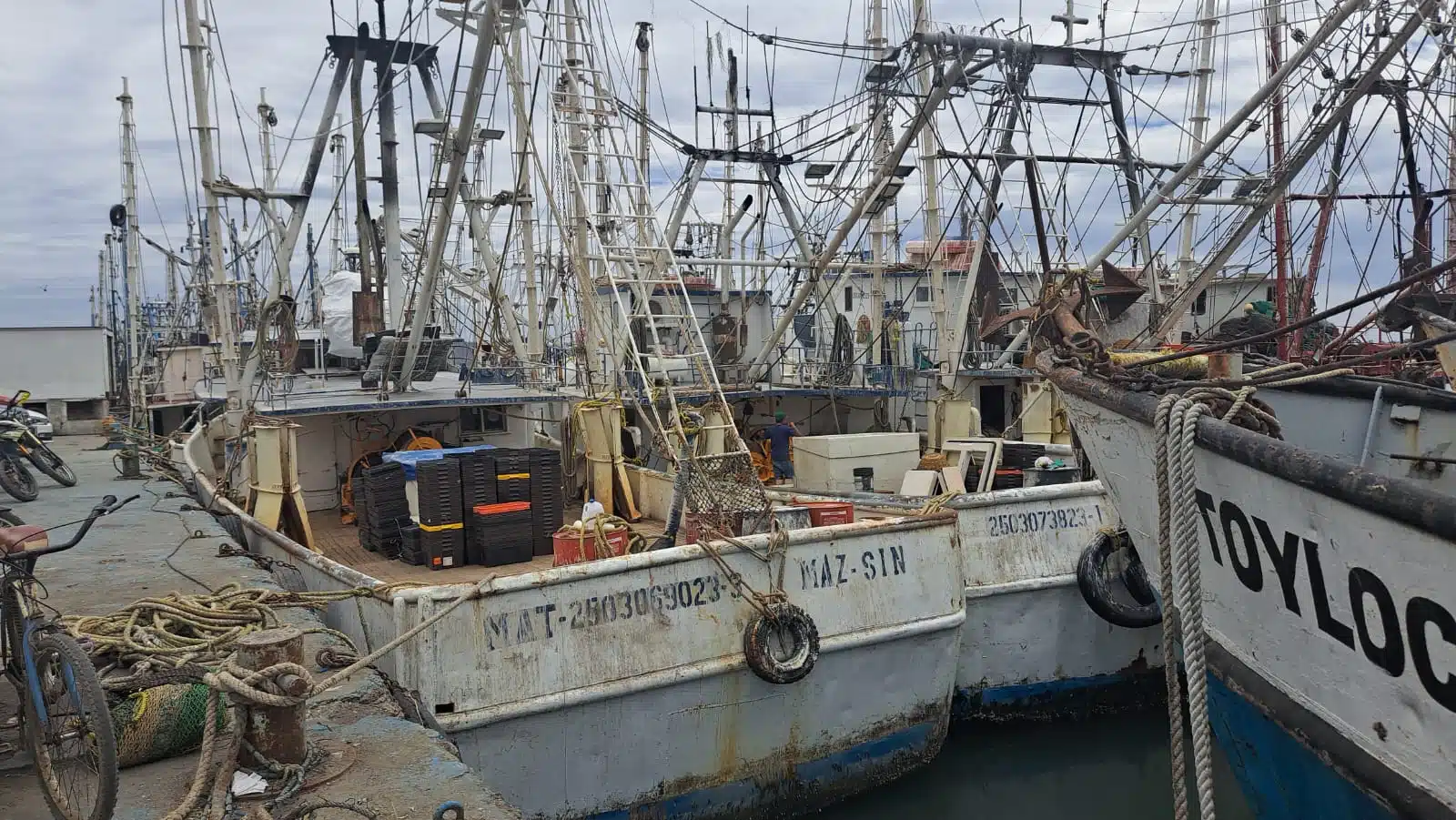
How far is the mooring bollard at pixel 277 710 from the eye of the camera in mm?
3924

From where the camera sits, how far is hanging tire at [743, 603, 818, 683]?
7.00m

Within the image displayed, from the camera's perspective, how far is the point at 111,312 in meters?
40.2

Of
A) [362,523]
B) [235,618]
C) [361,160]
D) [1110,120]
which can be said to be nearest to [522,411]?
[362,523]

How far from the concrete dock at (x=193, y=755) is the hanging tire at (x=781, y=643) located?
8.01 feet

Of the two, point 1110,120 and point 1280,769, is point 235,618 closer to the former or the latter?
point 1280,769

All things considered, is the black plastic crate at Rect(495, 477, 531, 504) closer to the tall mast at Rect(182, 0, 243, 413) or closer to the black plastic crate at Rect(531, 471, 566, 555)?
the black plastic crate at Rect(531, 471, 566, 555)

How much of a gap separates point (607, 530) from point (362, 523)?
3.27 m

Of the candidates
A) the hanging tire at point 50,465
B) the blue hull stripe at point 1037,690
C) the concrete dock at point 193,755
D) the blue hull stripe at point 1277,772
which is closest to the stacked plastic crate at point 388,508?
the concrete dock at point 193,755

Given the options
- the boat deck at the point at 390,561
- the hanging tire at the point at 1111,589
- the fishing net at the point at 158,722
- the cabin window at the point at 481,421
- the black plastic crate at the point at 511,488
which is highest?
the cabin window at the point at 481,421

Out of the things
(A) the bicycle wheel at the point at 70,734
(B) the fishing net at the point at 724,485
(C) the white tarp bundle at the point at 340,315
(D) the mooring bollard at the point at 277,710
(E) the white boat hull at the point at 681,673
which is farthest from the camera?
(C) the white tarp bundle at the point at 340,315

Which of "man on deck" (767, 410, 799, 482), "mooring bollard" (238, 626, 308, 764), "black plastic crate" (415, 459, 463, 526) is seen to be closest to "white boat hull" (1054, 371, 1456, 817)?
"mooring bollard" (238, 626, 308, 764)

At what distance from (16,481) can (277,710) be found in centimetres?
1045

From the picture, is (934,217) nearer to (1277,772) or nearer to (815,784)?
(815,784)

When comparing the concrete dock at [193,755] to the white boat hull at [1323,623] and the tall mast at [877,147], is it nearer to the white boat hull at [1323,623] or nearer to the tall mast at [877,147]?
the white boat hull at [1323,623]
